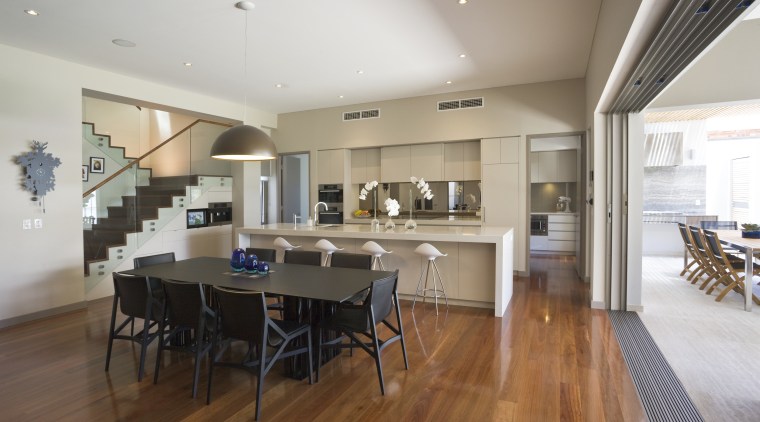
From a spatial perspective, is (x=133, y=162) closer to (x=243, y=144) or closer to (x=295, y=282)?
(x=243, y=144)

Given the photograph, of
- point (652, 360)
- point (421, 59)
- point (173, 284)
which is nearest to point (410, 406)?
point (173, 284)

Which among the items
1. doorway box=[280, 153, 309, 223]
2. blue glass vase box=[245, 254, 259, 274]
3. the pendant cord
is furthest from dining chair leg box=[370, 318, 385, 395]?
doorway box=[280, 153, 309, 223]

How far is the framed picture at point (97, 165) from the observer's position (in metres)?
5.69

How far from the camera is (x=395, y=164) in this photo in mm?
7707

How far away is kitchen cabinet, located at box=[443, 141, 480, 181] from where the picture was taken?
712 centimetres

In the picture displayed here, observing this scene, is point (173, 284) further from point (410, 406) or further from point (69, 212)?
point (69, 212)

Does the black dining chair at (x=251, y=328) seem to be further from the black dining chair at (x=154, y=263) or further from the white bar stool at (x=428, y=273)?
the white bar stool at (x=428, y=273)

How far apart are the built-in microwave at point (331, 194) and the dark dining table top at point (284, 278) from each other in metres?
4.21

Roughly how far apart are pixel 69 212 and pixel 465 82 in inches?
225

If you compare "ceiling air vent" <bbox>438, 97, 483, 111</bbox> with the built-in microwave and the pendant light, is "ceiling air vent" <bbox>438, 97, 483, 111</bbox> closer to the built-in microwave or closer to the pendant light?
the built-in microwave

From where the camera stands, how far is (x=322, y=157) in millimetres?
8227

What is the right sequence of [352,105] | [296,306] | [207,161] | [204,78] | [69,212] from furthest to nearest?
[352,105], [207,161], [204,78], [69,212], [296,306]

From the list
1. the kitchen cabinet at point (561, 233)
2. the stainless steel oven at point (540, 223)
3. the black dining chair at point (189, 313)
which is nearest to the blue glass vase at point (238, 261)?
the black dining chair at point (189, 313)

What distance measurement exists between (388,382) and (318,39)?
11.8ft
